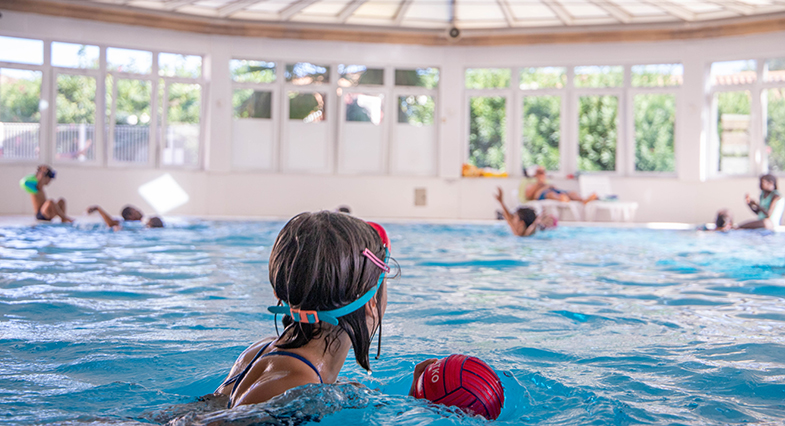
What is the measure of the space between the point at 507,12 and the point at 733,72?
487 cm

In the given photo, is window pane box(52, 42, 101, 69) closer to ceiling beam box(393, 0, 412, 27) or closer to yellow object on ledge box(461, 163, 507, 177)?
ceiling beam box(393, 0, 412, 27)

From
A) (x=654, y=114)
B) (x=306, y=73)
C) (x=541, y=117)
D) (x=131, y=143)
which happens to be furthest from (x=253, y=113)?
(x=654, y=114)

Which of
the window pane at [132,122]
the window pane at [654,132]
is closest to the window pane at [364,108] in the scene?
the window pane at [132,122]

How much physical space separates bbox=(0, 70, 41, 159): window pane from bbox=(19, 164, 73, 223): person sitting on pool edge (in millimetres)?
3050

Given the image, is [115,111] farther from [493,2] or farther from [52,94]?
[493,2]

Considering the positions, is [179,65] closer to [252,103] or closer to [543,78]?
[252,103]

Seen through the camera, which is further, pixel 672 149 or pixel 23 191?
pixel 672 149

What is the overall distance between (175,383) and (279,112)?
12.1 m

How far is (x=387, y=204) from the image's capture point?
573 inches

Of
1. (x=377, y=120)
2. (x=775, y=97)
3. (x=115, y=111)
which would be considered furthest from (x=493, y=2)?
(x=115, y=111)

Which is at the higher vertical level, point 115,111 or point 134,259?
point 115,111

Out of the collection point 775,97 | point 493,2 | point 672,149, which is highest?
point 493,2

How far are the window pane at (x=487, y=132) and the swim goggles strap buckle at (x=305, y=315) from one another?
1365cm

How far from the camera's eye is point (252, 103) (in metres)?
14.4
